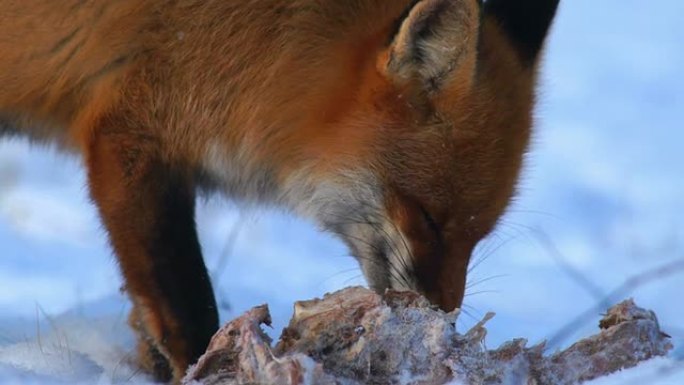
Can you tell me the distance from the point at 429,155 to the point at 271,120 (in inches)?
28.6

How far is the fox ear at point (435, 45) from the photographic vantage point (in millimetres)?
3676

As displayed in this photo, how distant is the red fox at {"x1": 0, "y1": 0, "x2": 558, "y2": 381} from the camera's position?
398 centimetres

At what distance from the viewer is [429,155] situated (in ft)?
13.1

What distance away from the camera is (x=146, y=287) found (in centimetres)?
400

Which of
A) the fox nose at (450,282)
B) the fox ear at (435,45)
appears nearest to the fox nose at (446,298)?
the fox nose at (450,282)

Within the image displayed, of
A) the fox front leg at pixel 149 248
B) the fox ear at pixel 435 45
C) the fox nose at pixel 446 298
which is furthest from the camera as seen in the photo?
the fox front leg at pixel 149 248

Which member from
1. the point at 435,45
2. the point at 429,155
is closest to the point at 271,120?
the point at 429,155

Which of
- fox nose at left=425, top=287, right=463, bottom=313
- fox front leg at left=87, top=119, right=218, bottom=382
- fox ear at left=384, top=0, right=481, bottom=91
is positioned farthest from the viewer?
fox front leg at left=87, top=119, right=218, bottom=382

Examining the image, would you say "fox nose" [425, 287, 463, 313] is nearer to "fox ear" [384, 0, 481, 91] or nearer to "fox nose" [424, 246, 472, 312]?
"fox nose" [424, 246, 472, 312]

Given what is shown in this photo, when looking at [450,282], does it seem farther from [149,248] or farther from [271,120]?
[149,248]

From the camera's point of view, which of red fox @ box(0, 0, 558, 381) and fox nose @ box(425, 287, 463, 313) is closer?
fox nose @ box(425, 287, 463, 313)

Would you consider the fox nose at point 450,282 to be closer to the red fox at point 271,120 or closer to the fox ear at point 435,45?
the red fox at point 271,120

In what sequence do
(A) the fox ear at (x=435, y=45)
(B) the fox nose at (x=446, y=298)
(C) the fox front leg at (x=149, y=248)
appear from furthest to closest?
(C) the fox front leg at (x=149, y=248) → (B) the fox nose at (x=446, y=298) → (A) the fox ear at (x=435, y=45)

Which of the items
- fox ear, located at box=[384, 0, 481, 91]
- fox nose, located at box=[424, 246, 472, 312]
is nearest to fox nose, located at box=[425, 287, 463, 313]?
fox nose, located at box=[424, 246, 472, 312]
